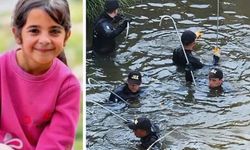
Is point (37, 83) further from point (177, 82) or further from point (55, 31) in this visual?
point (177, 82)

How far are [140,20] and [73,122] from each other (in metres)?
5.99

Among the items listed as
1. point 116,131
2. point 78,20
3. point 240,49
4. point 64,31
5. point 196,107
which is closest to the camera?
point 64,31

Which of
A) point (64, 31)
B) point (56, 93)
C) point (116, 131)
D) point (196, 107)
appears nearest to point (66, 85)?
point (56, 93)

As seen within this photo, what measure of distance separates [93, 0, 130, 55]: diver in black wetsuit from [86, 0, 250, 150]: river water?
15cm

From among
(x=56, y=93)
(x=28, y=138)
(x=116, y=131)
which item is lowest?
(x=116, y=131)

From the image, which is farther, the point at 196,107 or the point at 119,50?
the point at 119,50

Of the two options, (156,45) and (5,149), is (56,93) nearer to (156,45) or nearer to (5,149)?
(5,149)

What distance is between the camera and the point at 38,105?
1.70 meters

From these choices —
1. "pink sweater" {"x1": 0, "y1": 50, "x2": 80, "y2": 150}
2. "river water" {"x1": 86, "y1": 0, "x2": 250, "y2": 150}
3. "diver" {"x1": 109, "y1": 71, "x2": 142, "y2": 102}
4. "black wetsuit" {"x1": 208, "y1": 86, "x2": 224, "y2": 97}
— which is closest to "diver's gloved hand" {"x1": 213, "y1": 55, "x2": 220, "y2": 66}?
"river water" {"x1": 86, "y1": 0, "x2": 250, "y2": 150}

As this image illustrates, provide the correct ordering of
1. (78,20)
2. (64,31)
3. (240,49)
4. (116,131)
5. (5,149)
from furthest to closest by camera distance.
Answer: (240,49) < (116,131) < (78,20) < (64,31) < (5,149)

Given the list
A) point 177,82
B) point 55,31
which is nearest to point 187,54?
point 177,82

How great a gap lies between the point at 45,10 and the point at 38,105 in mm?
286

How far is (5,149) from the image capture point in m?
1.58

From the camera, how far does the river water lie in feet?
16.7
